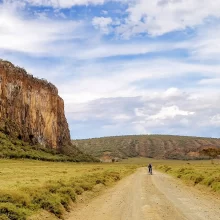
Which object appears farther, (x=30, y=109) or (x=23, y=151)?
(x=30, y=109)

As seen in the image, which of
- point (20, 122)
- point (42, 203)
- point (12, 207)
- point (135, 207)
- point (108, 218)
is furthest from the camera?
point (20, 122)

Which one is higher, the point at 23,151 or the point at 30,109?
Result: the point at 30,109

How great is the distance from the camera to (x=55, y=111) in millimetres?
163250

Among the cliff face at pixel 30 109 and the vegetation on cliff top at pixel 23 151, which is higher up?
the cliff face at pixel 30 109

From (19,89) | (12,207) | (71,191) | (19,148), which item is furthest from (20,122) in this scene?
(12,207)

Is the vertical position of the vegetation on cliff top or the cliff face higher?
the cliff face

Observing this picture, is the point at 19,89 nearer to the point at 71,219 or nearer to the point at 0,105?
the point at 0,105

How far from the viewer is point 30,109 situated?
5684 inches

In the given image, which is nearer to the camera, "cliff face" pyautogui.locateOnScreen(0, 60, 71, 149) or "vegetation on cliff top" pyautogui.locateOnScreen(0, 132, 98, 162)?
"vegetation on cliff top" pyautogui.locateOnScreen(0, 132, 98, 162)

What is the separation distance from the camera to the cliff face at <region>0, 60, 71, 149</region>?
131 metres

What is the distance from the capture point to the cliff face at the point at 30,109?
131 m

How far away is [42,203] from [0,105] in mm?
111973

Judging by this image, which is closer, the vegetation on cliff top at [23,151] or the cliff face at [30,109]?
the vegetation on cliff top at [23,151]

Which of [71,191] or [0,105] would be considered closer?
[71,191]
